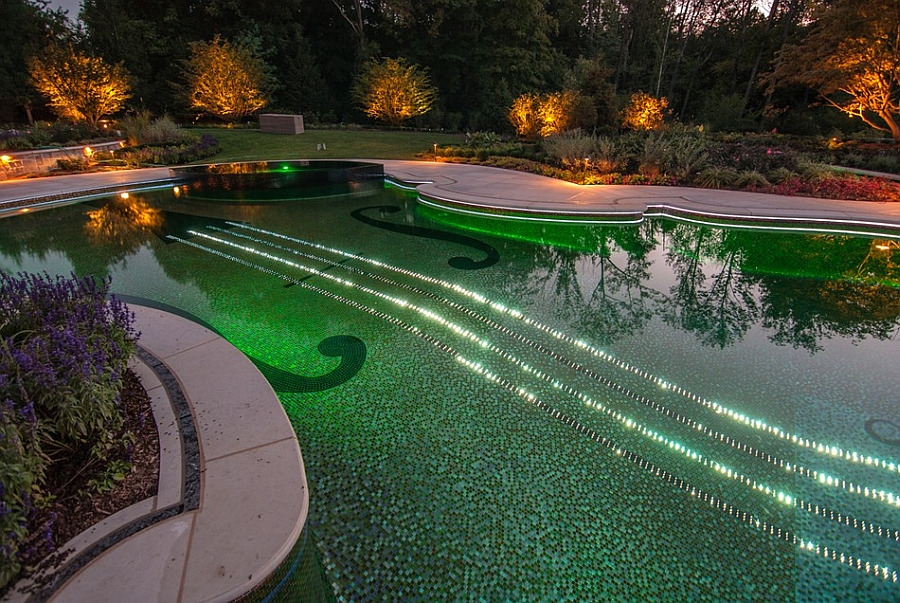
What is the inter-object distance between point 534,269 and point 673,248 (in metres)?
2.69

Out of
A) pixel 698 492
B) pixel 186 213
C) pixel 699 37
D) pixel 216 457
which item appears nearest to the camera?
pixel 216 457

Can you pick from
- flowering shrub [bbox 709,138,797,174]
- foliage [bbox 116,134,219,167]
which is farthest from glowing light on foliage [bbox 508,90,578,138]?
foliage [bbox 116,134,219,167]

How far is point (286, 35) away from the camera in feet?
91.0

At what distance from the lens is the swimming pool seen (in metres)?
2.24

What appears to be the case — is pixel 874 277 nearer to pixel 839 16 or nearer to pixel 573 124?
pixel 573 124

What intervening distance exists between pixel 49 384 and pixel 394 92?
2239 centimetres

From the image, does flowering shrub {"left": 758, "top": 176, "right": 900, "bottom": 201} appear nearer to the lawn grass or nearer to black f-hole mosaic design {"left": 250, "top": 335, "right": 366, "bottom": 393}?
black f-hole mosaic design {"left": 250, "top": 335, "right": 366, "bottom": 393}

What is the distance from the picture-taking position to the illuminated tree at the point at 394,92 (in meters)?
21.7

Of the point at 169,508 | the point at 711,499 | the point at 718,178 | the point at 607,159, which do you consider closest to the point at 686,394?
the point at 711,499

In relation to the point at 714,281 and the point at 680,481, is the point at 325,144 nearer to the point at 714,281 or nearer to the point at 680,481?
the point at 714,281

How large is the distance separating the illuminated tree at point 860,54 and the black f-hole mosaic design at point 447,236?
14.7 metres

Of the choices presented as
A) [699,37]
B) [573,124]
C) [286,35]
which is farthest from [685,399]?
[699,37]

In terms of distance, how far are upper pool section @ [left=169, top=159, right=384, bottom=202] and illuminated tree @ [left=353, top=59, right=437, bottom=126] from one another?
38.2 feet

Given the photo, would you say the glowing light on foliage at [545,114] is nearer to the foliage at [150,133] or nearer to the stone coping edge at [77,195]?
the stone coping edge at [77,195]
